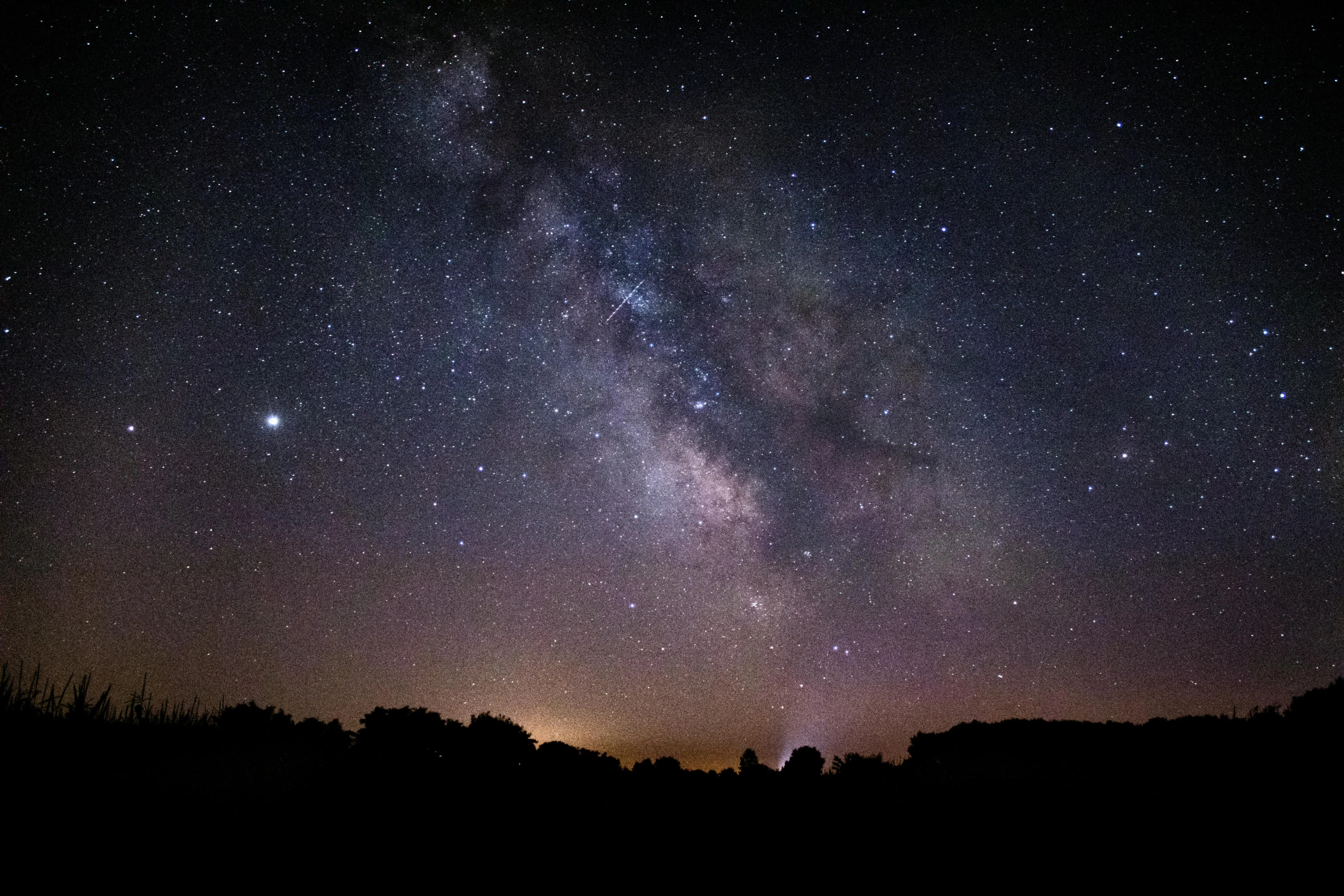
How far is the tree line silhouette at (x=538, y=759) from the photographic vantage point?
464 centimetres

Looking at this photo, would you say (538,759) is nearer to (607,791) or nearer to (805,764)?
(607,791)

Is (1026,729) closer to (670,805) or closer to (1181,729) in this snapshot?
(1181,729)

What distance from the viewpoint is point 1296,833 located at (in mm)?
4082

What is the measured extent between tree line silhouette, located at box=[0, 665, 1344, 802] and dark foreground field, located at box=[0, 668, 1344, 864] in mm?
28

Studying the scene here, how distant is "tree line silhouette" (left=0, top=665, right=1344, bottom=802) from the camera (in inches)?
183

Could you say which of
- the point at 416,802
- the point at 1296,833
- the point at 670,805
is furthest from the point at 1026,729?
the point at 416,802

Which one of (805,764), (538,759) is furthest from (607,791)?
(805,764)

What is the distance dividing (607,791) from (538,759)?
52.1 inches

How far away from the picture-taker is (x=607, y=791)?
20.7ft

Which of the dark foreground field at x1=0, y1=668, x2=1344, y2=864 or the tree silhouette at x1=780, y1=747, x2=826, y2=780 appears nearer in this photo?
the dark foreground field at x1=0, y1=668, x2=1344, y2=864

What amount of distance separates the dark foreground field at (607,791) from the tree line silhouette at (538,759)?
0.03m

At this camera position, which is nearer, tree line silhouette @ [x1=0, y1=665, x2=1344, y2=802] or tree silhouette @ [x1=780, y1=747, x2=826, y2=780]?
tree line silhouette @ [x1=0, y1=665, x2=1344, y2=802]

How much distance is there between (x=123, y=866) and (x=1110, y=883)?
5.70m

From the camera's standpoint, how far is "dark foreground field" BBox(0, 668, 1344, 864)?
13.4ft
